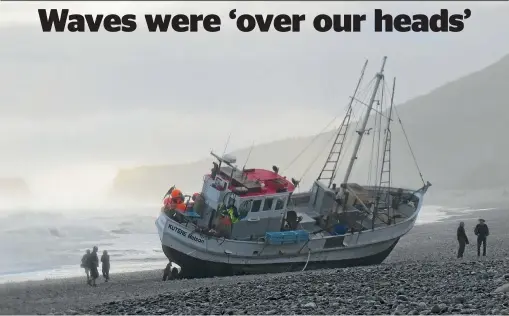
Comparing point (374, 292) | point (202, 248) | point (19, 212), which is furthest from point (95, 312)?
point (19, 212)

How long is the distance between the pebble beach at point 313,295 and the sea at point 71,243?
39.1ft

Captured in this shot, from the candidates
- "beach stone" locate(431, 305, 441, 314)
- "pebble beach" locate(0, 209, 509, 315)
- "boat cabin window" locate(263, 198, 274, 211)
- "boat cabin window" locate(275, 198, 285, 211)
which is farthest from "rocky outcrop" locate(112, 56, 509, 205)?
"beach stone" locate(431, 305, 441, 314)

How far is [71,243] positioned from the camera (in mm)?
55625

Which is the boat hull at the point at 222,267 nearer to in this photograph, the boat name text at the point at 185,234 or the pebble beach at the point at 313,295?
the boat name text at the point at 185,234

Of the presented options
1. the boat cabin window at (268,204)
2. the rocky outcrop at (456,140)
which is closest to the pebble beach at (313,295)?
the boat cabin window at (268,204)

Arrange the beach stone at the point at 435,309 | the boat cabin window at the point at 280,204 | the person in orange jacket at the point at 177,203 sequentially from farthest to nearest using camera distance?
the person in orange jacket at the point at 177,203
the boat cabin window at the point at 280,204
the beach stone at the point at 435,309

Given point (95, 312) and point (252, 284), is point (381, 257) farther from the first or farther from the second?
point (95, 312)

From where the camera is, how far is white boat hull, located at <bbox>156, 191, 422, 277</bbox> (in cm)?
2991

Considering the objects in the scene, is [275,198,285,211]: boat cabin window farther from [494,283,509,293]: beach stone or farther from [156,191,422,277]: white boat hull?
[494,283,509,293]: beach stone

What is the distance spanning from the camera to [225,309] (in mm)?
18656

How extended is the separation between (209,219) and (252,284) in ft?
27.6

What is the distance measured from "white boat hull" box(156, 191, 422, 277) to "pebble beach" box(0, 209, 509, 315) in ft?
7.57

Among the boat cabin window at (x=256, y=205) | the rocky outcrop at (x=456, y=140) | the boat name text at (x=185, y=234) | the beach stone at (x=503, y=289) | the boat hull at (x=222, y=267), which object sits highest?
the rocky outcrop at (x=456, y=140)

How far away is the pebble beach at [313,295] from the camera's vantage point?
59.2 ft
